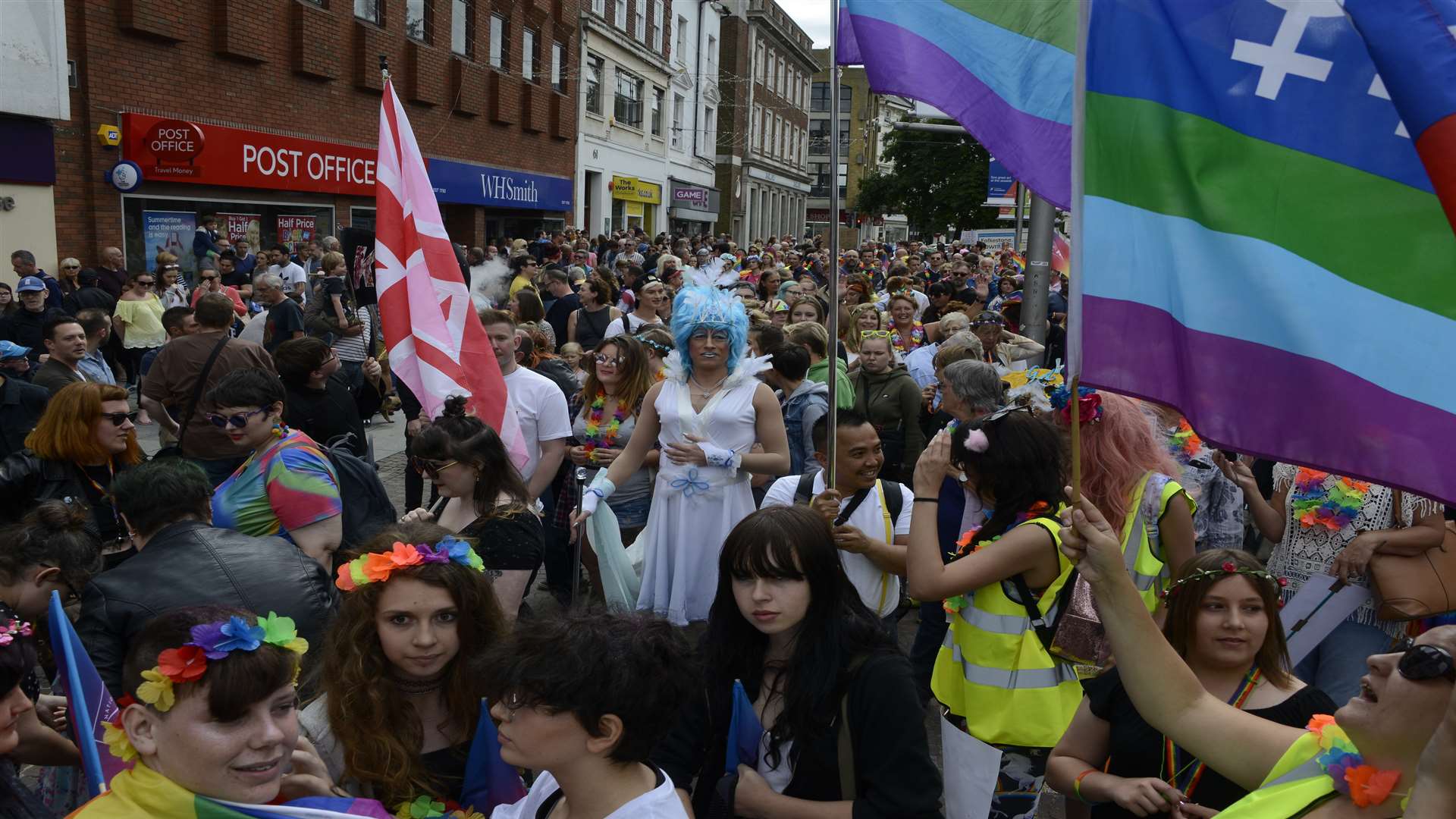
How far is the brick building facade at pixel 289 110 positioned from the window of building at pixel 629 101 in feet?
17.8

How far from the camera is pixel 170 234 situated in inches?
605

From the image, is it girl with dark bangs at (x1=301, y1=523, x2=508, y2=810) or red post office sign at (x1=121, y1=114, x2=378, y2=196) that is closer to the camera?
girl with dark bangs at (x1=301, y1=523, x2=508, y2=810)

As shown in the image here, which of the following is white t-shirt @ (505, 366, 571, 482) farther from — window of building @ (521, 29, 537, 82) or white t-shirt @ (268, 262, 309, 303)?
window of building @ (521, 29, 537, 82)

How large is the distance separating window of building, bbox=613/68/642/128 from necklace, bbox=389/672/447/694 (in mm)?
32080

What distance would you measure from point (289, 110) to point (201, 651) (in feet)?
58.3

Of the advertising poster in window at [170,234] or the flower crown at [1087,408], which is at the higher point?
the advertising poster in window at [170,234]

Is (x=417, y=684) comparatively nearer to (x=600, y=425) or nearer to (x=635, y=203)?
(x=600, y=425)

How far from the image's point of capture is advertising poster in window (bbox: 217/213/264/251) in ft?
53.7

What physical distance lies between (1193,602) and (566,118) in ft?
95.2

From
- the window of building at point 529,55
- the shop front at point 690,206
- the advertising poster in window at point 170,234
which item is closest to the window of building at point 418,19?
the window of building at point 529,55

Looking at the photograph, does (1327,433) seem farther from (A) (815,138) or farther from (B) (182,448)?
(A) (815,138)

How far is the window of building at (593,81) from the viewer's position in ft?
102

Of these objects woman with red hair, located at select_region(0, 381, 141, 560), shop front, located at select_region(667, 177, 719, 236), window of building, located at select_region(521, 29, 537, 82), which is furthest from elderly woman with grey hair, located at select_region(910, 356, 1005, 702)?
shop front, located at select_region(667, 177, 719, 236)

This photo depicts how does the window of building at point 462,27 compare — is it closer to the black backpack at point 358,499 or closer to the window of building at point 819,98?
the black backpack at point 358,499
